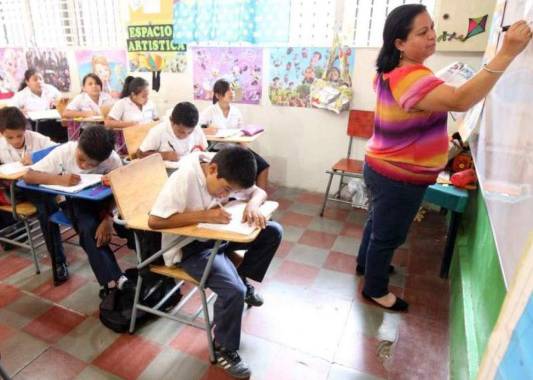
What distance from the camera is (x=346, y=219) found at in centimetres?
332

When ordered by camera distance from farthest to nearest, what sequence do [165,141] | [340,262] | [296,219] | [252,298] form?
[296,219]
[165,141]
[340,262]
[252,298]

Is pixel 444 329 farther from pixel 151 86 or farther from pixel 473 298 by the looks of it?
pixel 151 86

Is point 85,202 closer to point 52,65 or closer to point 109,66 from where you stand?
point 109,66

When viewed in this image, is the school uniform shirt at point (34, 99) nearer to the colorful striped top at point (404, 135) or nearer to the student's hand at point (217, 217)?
the student's hand at point (217, 217)

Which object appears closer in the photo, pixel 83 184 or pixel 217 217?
pixel 217 217

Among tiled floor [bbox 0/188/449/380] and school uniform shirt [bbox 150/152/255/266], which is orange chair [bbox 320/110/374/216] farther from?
school uniform shirt [bbox 150/152/255/266]

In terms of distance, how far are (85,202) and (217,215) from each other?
3.06 ft

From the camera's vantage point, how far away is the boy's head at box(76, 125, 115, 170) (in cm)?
200

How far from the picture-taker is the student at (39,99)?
14.3ft

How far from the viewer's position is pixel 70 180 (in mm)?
1929

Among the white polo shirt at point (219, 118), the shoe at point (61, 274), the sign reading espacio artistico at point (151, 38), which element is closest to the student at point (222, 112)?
the white polo shirt at point (219, 118)

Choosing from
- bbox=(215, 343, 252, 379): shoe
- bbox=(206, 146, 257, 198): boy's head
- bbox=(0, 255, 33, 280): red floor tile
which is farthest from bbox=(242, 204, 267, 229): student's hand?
bbox=(0, 255, 33, 280): red floor tile

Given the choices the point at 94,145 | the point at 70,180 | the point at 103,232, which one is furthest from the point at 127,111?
the point at 103,232

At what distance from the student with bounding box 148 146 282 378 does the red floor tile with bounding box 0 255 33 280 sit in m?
1.42
